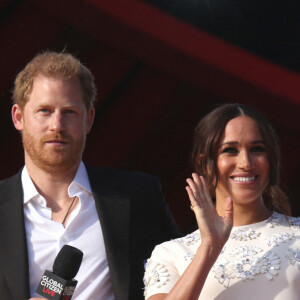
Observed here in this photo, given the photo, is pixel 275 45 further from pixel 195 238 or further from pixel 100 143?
pixel 195 238

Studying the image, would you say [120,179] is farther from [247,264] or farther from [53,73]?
[247,264]

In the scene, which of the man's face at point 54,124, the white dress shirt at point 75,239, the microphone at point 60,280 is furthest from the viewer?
the man's face at point 54,124

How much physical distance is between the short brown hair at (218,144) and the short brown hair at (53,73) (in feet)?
1.69

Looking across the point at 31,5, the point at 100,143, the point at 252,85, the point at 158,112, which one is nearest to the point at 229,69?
the point at 252,85

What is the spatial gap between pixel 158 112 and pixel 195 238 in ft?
6.19

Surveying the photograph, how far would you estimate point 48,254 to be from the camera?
6.84 ft

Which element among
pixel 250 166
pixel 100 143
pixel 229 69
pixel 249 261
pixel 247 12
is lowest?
pixel 249 261

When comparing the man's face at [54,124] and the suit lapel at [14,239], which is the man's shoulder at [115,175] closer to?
the man's face at [54,124]

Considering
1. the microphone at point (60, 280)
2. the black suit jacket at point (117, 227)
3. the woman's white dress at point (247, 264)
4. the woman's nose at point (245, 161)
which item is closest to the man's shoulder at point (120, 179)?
the black suit jacket at point (117, 227)

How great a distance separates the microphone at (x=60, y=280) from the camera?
1.54 meters

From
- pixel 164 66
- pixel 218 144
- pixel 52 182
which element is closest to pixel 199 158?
pixel 218 144

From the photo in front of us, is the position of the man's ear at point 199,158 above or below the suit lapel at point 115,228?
above

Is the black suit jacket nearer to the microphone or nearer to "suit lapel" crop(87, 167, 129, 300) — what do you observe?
"suit lapel" crop(87, 167, 129, 300)

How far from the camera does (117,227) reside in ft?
7.14
